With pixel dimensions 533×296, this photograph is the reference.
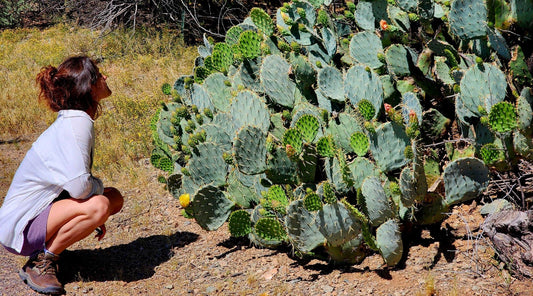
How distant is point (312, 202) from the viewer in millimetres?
3322

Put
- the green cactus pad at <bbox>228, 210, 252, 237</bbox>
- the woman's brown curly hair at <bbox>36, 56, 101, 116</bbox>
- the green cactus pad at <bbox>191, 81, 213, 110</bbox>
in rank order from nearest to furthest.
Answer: the woman's brown curly hair at <bbox>36, 56, 101, 116</bbox>, the green cactus pad at <bbox>228, 210, 252, 237</bbox>, the green cactus pad at <bbox>191, 81, 213, 110</bbox>

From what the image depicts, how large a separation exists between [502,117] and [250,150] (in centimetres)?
155

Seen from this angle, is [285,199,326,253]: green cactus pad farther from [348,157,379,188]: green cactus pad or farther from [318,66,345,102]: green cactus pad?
[318,66,345,102]: green cactus pad

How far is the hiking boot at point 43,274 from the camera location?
3.48m

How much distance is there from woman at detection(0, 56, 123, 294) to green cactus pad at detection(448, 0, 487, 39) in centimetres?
229

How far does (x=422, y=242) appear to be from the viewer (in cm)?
366

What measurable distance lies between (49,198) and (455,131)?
2769 millimetres

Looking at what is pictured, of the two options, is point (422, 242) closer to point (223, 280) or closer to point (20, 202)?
point (223, 280)

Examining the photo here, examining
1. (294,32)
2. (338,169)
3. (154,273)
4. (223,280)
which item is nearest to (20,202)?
(154,273)

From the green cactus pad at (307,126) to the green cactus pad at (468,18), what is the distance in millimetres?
1090

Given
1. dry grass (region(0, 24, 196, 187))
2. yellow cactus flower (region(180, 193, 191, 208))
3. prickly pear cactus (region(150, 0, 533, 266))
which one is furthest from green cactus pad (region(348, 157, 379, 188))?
dry grass (region(0, 24, 196, 187))

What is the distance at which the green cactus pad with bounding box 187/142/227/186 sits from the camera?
415 cm

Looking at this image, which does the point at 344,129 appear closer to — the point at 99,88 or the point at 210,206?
the point at 210,206

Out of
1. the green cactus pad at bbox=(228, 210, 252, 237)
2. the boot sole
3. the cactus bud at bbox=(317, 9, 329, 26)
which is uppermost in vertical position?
the cactus bud at bbox=(317, 9, 329, 26)
